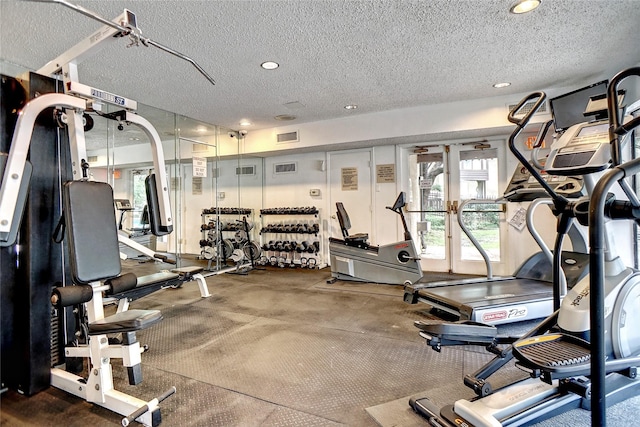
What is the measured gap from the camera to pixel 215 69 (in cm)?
336

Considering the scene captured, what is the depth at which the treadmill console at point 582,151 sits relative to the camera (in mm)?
1610

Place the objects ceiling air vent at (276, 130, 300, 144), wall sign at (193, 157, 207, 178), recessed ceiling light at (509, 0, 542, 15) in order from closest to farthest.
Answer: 1. recessed ceiling light at (509, 0, 542, 15)
2. wall sign at (193, 157, 207, 178)
3. ceiling air vent at (276, 130, 300, 144)

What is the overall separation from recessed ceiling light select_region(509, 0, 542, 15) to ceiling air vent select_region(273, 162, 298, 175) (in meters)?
4.53

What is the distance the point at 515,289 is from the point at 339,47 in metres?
2.96

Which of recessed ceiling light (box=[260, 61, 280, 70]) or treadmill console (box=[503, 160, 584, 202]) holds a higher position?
recessed ceiling light (box=[260, 61, 280, 70])

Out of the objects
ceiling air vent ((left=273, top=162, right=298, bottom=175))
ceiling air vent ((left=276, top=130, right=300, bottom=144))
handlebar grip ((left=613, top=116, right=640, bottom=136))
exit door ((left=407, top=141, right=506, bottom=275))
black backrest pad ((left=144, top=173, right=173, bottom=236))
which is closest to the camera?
handlebar grip ((left=613, top=116, right=640, bottom=136))

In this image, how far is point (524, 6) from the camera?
234cm

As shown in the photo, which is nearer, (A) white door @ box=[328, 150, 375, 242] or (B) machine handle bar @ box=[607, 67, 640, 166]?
(B) machine handle bar @ box=[607, 67, 640, 166]

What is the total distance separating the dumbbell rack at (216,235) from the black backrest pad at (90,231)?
12.0 ft

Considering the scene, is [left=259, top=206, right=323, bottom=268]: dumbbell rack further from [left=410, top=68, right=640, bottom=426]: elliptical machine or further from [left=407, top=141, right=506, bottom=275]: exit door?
[left=410, top=68, right=640, bottom=426]: elliptical machine

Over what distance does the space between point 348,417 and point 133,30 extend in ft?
8.39

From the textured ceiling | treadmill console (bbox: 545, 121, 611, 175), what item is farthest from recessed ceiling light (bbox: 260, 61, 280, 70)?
treadmill console (bbox: 545, 121, 611, 175)

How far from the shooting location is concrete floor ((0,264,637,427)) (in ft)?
5.83

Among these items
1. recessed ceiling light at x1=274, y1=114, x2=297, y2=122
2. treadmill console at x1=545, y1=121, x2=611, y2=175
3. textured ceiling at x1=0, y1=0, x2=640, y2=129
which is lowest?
treadmill console at x1=545, y1=121, x2=611, y2=175
